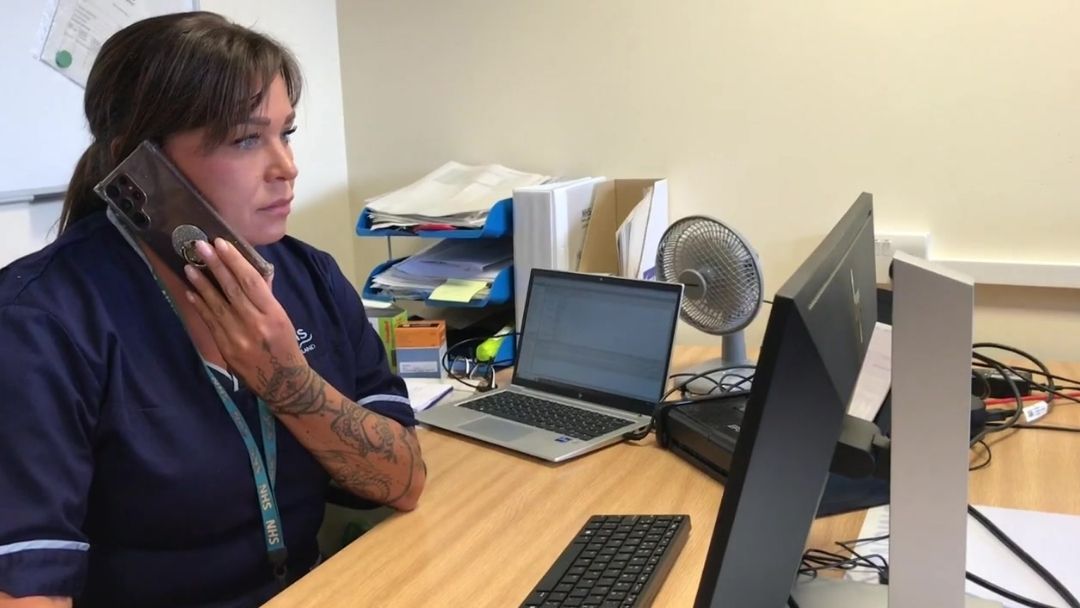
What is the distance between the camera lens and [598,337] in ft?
5.12

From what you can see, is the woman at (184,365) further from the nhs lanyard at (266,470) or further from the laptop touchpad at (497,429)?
the laptop touchpad at (497,429)

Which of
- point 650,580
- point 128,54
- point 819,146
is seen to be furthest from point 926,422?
point 819,146

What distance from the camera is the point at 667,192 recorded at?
6.45 ft

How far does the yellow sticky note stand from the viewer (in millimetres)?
1798

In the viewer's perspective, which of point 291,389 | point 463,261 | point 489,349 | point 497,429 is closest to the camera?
point 291,389

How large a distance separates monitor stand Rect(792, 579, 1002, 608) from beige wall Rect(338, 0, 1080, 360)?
98 centimetres

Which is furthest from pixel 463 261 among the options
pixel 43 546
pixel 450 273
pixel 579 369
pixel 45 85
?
pixel 43 546

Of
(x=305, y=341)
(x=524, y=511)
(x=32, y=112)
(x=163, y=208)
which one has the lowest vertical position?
(x=524, y=511)

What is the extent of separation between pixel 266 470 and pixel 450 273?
80 cm

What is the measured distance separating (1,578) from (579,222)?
1260 mm

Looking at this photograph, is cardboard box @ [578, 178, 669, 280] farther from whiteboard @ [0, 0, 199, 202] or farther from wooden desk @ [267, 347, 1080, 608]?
whiteboard @ [0, 0, 199, 202]

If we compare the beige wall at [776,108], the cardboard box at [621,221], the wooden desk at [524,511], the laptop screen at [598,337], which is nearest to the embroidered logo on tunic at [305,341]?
the wooden desk at [524,511]

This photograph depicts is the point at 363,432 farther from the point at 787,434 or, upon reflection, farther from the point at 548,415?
the point at 787,434

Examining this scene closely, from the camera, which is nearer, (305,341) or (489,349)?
(305,341)
